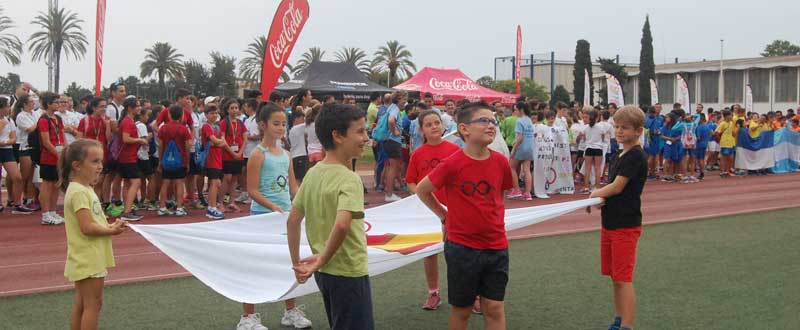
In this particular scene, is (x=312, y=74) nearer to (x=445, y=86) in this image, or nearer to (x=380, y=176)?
(x=445, y=86)

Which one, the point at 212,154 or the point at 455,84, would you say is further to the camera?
the point at 455,84

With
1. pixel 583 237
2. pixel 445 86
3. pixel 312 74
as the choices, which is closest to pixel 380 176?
pixel 583 237

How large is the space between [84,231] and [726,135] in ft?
66.2

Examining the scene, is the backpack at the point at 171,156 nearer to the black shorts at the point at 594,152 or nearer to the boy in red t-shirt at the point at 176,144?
the boy in red t-shirt at the point at 176,144

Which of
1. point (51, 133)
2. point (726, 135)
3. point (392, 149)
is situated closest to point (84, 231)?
point (51, 133)

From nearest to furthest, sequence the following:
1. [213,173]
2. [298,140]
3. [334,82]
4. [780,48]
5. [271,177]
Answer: [271,177]
[213,173]
[298,140]
[334,82]
[780,48]

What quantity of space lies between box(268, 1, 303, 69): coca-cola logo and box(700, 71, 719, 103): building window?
6167 cm

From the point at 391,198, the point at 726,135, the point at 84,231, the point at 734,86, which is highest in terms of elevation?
the point at 734,86

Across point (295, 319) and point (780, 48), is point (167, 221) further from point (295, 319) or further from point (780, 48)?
point (780, 48)

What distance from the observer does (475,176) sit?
4930 millimetres

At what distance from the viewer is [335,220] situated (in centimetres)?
393

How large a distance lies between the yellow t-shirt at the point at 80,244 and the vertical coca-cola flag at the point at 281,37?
7.50m

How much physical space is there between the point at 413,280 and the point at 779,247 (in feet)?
15.8

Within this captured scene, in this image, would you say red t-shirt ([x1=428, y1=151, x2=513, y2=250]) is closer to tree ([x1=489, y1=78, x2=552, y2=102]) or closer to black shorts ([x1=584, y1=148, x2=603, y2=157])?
Answer: black shorts ([x1=584, y1=148, x2=603, y2=157])
